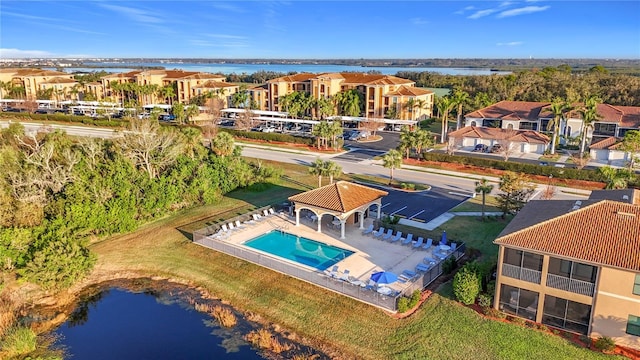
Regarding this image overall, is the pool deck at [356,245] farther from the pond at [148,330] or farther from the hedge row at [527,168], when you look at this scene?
the hedge row at [527,168]

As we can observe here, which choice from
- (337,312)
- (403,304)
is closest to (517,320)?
(403,304)

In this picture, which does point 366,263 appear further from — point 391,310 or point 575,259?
point 575,259

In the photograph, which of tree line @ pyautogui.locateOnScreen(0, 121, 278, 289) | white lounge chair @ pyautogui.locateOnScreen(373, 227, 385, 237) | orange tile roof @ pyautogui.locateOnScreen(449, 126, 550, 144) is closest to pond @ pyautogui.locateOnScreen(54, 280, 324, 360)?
tree line @ pyautogui.locateOnScreen(0, 121, 278, 289)

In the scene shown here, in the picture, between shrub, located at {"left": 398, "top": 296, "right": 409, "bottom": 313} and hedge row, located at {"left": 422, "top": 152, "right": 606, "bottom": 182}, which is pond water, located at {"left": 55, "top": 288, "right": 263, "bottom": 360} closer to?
shrub, located at {"left": 398, "top": 296, "right": 409, "bottom": 313}

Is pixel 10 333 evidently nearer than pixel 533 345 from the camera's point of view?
No

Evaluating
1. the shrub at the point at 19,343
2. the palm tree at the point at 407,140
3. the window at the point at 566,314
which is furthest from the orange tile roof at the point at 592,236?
the palm tree at the point at 407,140

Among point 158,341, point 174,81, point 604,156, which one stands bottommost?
point 158,341

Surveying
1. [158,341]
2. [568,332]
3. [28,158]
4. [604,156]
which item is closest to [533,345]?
[568,332]
